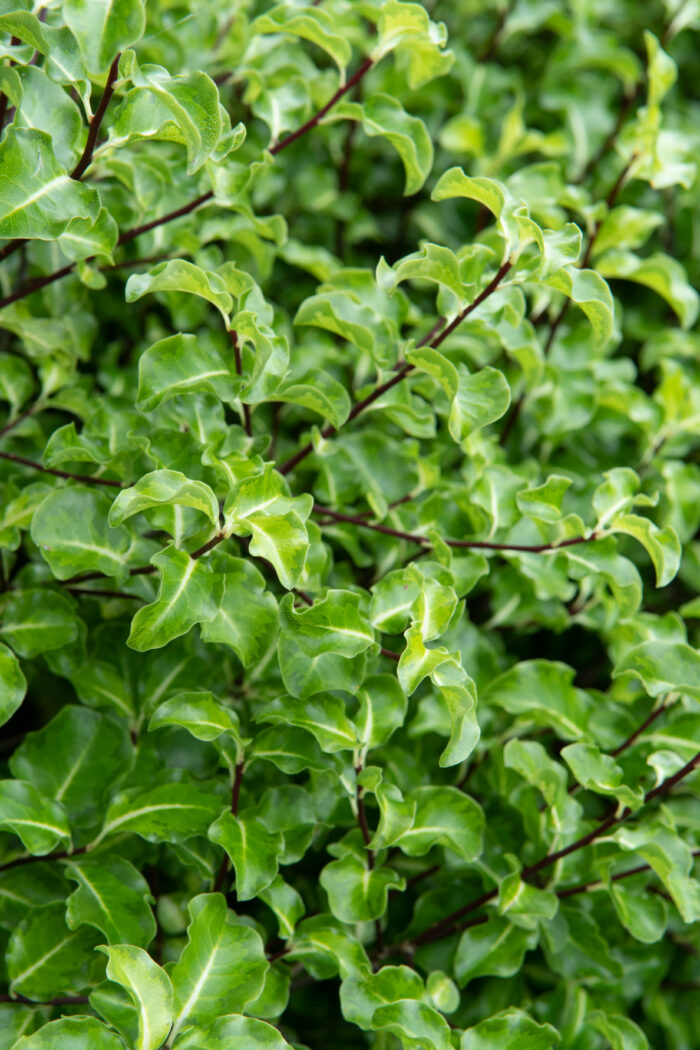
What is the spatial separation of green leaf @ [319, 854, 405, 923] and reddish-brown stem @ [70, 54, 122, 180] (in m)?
0.86

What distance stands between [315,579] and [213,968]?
0.45m

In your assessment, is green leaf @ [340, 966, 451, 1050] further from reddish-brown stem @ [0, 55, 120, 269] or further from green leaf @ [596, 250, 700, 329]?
green leaf @ [596, 250, 700, 329]

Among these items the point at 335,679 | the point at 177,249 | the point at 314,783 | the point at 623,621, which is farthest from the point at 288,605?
the point at 177,249

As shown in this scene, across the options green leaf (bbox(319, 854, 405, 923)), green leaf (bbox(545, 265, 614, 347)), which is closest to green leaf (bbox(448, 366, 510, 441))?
green leaf (bbox(545, 265, 614, 347))

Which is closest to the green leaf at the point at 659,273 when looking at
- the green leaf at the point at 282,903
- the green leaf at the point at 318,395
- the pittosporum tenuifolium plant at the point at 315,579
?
the pittosporum tenuifolium plant at the point at 315,579

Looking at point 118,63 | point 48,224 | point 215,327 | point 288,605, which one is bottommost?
point 215,327

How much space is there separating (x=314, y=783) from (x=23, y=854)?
1.22 ft

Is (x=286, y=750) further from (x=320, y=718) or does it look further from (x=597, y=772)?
(x=597, y=772)

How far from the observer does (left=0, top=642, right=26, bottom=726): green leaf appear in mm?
1076

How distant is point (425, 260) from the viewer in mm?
1066

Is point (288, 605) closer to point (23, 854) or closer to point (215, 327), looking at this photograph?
point (23, 854)

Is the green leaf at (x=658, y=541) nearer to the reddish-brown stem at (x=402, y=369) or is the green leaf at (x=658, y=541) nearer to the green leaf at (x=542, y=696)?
the green leaf at (x=542, y=696)

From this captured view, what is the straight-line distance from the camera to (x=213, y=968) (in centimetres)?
103

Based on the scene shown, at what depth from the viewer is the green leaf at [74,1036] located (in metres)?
0.92
